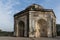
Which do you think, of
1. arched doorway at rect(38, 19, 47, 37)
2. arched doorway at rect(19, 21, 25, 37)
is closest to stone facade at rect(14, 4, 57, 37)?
arched doorway at rect(38, 19, 47, 37)

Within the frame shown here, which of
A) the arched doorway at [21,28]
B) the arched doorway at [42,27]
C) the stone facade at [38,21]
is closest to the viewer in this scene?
the stone facade at [38,21]

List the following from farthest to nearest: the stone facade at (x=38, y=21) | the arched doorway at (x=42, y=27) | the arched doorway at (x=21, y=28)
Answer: the arched doorway at (x=21, y=28) → the arched doorway at (x=42, y=27) → the stone facade at (x=38, y=21)

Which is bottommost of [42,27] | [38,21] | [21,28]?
[21,28]

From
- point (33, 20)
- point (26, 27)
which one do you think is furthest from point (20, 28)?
point (33, 20)

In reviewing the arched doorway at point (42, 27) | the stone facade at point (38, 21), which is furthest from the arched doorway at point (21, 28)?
the arched doorway at point (42, 27)

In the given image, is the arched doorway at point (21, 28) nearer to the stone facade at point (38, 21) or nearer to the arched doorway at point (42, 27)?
the stone facade at point (38, 21)

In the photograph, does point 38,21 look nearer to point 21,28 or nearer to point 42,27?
point 42,27

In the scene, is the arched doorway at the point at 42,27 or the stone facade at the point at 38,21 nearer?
the stone facade at the point at 38,21

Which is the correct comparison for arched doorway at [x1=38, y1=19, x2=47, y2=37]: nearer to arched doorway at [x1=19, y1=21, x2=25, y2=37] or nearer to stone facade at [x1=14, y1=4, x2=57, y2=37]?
stone facade at [x1=14, y1=4, x2=57, y2=37]

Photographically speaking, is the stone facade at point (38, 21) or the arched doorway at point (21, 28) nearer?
the stone facade at point (38, 21)

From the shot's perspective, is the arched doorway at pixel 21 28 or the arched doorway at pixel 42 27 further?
the arched doorway at pixel 21 28

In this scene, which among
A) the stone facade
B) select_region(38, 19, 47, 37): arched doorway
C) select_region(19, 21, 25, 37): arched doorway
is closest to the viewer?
the stone facade

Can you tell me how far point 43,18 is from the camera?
74.4ft

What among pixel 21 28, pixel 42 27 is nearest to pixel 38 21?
pixel 42 27
